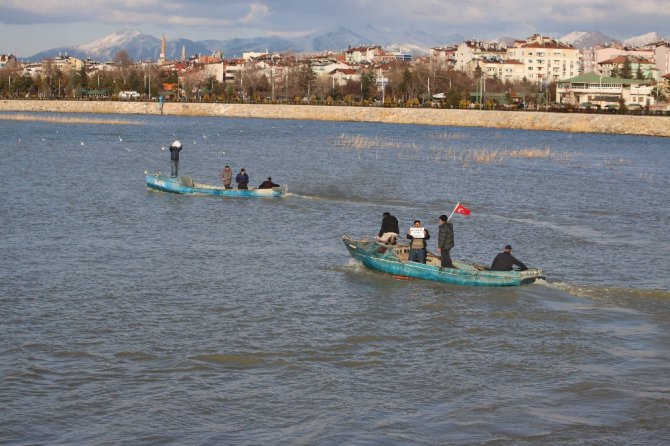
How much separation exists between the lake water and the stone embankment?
73.2 m

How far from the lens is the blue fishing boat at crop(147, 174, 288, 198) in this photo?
45.4 m

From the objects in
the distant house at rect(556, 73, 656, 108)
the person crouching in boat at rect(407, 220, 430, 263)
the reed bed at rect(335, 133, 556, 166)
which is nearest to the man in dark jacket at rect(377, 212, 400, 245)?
the person crouching in boat at rect(407, 220, 430, 263)

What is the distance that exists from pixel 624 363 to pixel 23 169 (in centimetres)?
4792

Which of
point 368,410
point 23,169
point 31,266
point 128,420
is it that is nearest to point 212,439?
point 128,420

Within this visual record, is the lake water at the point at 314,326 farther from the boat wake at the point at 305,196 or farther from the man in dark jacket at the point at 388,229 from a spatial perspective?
the man in dark jacket at the point at 388,229

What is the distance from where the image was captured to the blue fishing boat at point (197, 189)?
4544 centimetres

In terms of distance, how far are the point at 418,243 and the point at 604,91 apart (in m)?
150

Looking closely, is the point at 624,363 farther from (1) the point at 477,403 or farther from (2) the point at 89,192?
(2) the point at 89,192

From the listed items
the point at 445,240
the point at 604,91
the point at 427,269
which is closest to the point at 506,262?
the point at 445,240

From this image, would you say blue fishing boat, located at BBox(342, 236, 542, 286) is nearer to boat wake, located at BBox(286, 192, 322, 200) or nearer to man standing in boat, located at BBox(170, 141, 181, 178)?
boat wake, located at BBox(286, 192, 322, 200)

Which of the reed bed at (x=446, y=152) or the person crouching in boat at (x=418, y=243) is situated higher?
the reed bed at (x=446, y=152)

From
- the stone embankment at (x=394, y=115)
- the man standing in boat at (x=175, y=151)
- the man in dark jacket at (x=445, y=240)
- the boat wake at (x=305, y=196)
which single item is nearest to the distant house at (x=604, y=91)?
the stone embankment at (x=394, y=115)

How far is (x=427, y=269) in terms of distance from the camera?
27406 millimetres

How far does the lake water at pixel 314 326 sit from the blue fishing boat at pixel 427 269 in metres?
0.34
